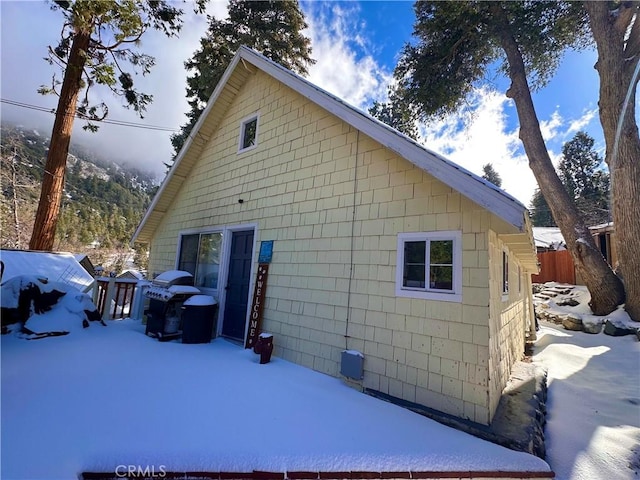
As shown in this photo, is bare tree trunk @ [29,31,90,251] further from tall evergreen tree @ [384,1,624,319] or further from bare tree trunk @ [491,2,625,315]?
bare tree trunk @ [491,2,625,315]

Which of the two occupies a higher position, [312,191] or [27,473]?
[312,191]

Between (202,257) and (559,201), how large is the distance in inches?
409

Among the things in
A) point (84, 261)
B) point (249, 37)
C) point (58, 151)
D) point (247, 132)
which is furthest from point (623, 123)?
point (84, 261)

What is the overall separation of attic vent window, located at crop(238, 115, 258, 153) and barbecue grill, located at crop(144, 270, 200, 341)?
3.49 metres

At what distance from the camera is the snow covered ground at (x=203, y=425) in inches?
87.4

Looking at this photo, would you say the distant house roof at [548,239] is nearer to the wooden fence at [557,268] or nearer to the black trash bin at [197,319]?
the wooden fence at [557,268]

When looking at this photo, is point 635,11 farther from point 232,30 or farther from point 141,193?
point 141,193

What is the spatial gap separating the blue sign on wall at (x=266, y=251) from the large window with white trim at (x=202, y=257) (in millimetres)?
1565

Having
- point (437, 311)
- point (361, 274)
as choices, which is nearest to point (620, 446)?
point (437, 311)

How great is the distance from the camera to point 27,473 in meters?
1.94

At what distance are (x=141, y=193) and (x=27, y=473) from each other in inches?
3144

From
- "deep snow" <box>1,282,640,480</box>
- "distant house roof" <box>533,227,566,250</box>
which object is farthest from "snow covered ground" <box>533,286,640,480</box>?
"distant house roof" <box>533,227,566,250</box>

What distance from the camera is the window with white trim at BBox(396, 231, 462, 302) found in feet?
11.2

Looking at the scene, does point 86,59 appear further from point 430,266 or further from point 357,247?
point 430,266
